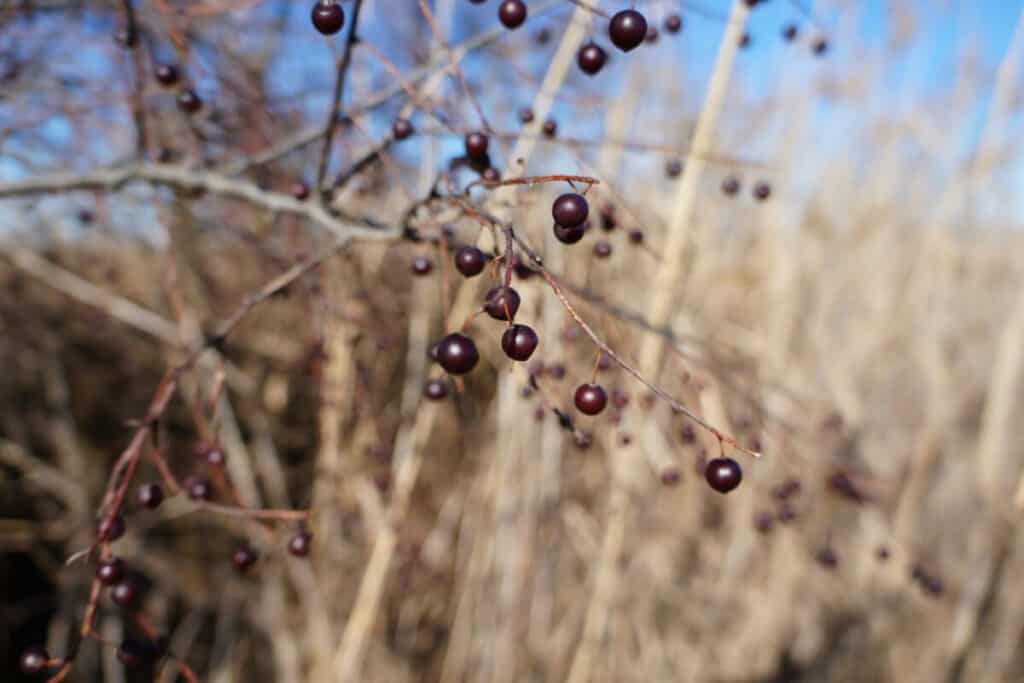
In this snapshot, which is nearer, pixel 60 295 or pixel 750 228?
pixel 60 295

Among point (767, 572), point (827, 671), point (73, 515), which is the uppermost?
point (767, 572)

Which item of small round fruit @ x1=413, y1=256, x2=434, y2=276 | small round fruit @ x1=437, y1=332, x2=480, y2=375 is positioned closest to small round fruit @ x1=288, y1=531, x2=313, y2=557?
small round fruit @ x1=413, y1=256, x2=434, y2=276

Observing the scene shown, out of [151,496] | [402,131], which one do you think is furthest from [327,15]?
[151,496]

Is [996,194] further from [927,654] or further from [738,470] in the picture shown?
[738,470]

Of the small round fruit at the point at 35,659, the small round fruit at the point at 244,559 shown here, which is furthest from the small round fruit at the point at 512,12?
the small round fruit at the point at 35,659

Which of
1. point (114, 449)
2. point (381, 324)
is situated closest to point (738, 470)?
point (381, 324)
